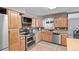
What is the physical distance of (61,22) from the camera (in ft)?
22.9

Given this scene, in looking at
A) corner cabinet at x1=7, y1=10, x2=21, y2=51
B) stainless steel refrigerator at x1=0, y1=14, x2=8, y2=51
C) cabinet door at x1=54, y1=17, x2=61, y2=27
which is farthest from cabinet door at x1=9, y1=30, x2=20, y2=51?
cabinet door at x1=54, y1=17, x2=61, y2=27

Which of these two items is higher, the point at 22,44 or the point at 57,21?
the point at 57,21

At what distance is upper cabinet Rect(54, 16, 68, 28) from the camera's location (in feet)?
22.1

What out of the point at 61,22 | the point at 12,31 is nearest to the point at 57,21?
the point at 61,22

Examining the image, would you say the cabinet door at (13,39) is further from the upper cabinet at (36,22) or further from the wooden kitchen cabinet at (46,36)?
the wooden kitchen cabinet at (46,36)

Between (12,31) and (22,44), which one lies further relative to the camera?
(22,44)

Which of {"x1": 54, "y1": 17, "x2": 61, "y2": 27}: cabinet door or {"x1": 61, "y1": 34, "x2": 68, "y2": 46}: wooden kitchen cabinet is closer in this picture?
{"x1": 61, "y1": 34, "x2": 68, "y2": 46}: wooden kitchen cabinet

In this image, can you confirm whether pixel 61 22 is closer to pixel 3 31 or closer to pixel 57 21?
pixel 57 21

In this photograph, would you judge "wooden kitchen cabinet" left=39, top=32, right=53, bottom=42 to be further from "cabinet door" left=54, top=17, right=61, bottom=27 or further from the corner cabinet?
the corner cabinet

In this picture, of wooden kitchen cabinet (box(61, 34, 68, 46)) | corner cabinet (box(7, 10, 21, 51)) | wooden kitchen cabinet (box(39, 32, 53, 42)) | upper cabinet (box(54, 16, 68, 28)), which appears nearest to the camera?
corner cabinet (box(7, 10, 21, 51))

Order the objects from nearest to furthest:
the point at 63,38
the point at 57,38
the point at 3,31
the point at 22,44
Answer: the point at 3,31
the point at 22,44
the point at 63,38
the point at 57,38

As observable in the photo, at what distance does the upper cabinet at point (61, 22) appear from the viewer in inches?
265
